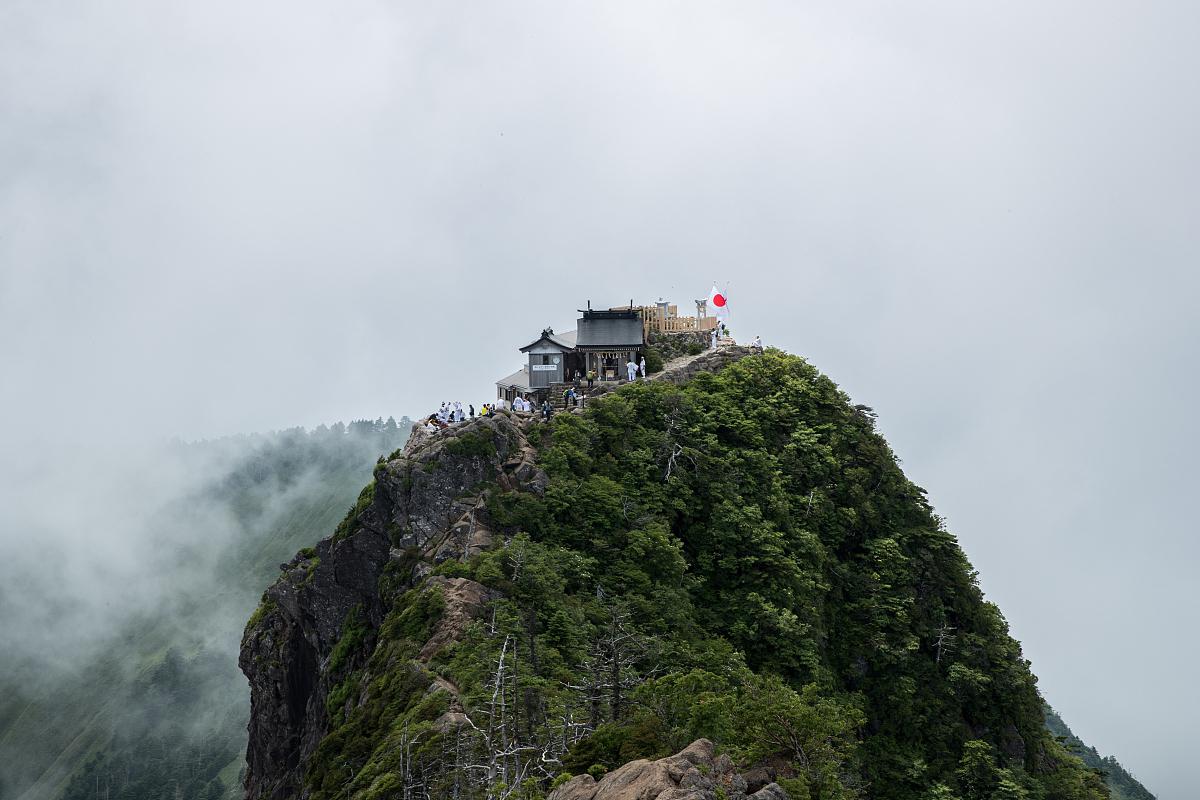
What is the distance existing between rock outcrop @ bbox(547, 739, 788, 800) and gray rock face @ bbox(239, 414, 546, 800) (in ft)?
102

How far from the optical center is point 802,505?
244 ft

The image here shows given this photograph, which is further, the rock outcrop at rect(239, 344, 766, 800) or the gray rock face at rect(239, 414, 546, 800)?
the gray rock face at rect(239, 414, 546, 800)

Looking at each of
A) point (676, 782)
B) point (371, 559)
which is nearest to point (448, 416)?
point (371, 559)

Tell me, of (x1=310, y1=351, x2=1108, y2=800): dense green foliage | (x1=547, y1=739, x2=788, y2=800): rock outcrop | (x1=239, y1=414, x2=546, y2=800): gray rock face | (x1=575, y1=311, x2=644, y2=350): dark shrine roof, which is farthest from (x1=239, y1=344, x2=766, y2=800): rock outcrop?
(x1=547, y1=739, x2=788, y2=800): rock outcrop

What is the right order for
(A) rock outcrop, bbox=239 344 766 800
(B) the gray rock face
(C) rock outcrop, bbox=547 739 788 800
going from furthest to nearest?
1. (B) the gray rock face
2. (A) rock outcrop, bbox=239 344 766 800
3. (C) rock outcrop, bbox=547 739 788 800

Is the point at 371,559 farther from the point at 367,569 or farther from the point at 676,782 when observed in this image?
the point at 676,782

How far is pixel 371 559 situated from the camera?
66250 mm

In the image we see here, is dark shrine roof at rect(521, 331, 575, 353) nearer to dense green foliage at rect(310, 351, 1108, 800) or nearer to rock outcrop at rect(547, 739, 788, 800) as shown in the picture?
dense green foliage at rect(310, 351, 1108, 800)

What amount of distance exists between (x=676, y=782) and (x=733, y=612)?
39961 millimetres

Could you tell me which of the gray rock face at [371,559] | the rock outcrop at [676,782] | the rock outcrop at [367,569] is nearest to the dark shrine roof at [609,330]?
the rock outcrop at [367,569]

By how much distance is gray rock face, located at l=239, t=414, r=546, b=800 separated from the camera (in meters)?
61.9

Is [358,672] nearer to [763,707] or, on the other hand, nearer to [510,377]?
[763,707]

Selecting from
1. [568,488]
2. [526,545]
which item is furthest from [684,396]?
[526,545]

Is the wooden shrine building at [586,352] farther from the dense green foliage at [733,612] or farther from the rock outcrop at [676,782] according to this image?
the rock outcrop at [676,782]
